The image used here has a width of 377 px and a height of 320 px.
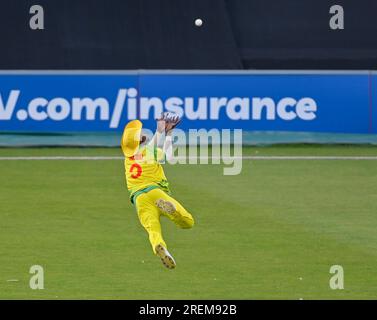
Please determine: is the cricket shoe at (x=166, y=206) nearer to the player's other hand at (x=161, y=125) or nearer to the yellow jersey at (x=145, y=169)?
the yellow jersey at (x=145, y=169)

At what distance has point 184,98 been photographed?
24.3 meters

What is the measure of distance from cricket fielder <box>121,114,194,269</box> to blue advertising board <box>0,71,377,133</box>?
9.77 m

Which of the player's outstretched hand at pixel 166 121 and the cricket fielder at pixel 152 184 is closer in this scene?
the cricket fielder at pixel 152 184

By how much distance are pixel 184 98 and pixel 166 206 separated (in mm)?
10423

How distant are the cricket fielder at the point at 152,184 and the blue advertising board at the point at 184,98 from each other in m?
9.77

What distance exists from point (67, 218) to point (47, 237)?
1317 millimetres

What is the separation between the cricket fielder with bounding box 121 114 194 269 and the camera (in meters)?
14.0

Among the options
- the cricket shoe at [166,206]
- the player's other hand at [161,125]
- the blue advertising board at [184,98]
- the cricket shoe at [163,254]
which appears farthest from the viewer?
the blue advertising board at [184,98]

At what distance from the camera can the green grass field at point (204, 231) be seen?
14109 millimetres
